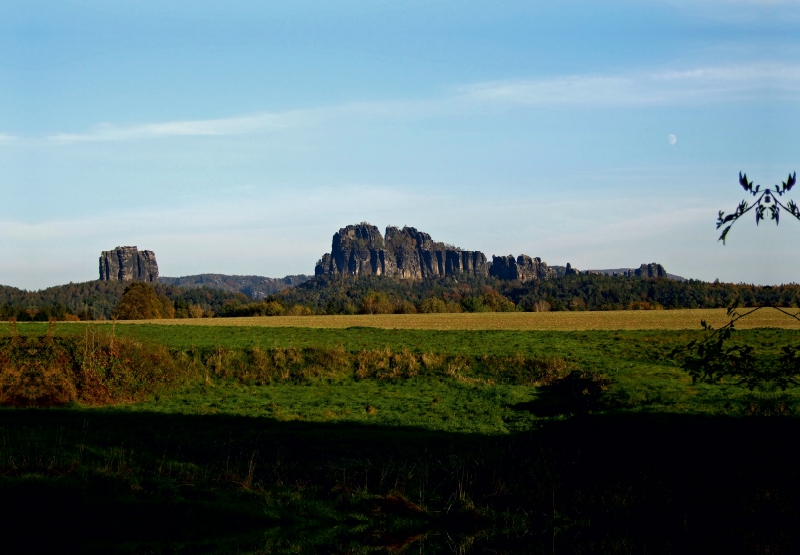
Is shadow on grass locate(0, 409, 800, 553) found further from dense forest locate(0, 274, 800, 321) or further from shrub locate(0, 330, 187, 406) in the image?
dense forest locate(0, 274, 800, 321)

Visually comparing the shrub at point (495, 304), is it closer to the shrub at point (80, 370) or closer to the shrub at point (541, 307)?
the shrub at point (541, 307)

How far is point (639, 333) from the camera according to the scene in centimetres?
5375

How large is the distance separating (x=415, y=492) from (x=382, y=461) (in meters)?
3.54

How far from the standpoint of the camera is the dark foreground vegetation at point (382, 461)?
10922 mm

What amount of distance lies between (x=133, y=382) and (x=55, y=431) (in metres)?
14.5

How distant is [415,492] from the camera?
13992 mm

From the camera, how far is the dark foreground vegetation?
1092cm

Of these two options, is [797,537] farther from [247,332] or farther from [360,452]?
[247,332]

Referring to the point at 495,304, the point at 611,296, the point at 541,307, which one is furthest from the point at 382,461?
the point at 611,296

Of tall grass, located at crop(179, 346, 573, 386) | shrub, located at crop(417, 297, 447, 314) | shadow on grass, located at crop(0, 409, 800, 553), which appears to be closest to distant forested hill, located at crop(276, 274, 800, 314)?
shrub, located at crop(417, 297, 447, 314)

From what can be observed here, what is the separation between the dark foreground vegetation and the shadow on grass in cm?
5

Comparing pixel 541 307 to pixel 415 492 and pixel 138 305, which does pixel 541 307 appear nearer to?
pixel 138 305

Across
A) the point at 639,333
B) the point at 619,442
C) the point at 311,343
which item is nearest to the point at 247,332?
the point at 311,343

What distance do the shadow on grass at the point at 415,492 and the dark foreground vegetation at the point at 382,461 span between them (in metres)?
0.05
